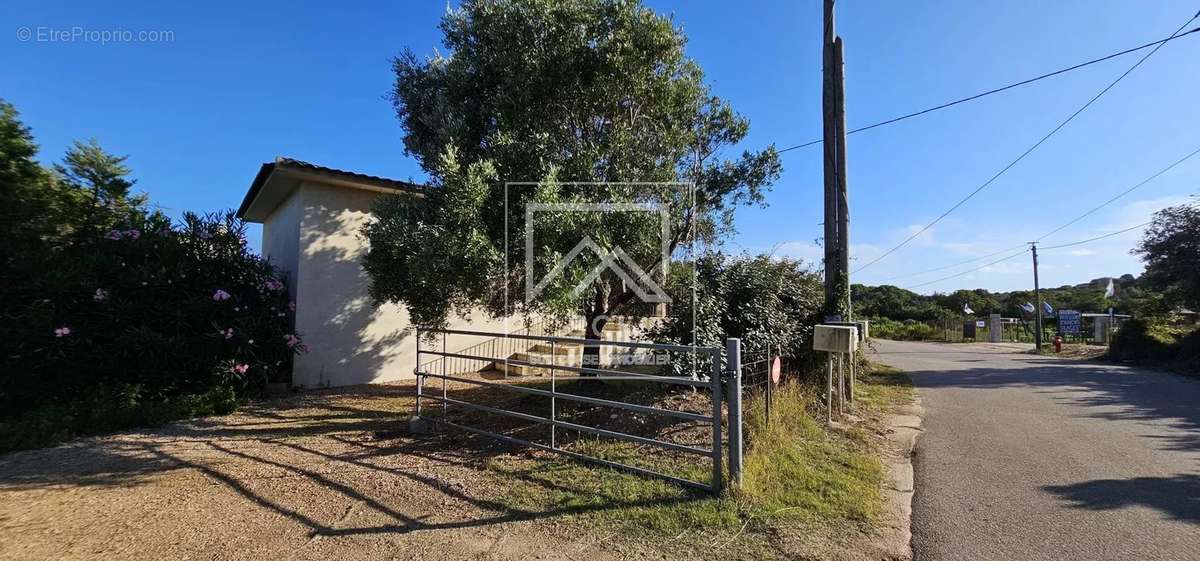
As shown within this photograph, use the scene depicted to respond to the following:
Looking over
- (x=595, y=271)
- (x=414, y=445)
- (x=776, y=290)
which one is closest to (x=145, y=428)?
(x=414, y=445)

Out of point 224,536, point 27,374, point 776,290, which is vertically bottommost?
point 224,536

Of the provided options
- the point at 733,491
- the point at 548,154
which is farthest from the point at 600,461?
the point at 548,154

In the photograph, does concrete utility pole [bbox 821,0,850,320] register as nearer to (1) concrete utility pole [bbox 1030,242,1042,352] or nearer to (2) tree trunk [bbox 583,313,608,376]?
(2) tree trunk [bbox 583,313,608,376]

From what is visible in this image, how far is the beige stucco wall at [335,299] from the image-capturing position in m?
8.41

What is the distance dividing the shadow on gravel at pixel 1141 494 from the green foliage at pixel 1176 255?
45.1 ft

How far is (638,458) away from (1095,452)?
184 inches

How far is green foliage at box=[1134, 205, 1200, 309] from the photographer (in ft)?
42.3

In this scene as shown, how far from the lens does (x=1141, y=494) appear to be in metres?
3.85

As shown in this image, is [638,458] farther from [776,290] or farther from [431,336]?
[776,290]

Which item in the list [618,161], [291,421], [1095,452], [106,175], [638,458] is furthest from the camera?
[106,175]

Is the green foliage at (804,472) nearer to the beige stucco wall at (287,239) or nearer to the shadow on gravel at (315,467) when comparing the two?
the shadow on gravel at (315,467)

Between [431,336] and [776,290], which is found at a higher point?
[776,290]

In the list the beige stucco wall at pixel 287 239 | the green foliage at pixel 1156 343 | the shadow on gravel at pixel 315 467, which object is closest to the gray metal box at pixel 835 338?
the shadow on gravel at pixel 315 467

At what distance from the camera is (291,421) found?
20.6 feet
